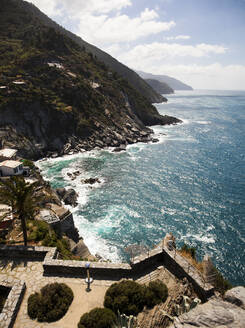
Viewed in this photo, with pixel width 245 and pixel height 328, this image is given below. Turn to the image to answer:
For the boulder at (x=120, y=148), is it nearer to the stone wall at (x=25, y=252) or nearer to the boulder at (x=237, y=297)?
the stone wall at (x=25, y=252)

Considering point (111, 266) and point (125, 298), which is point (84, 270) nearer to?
point (111, 266)

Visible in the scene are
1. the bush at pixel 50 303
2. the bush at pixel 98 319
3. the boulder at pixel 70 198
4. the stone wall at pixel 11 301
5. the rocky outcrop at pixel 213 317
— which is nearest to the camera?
the rocky outcrop at pixel 213 317

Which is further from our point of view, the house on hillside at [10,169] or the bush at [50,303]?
the house on hillside at [10,169]

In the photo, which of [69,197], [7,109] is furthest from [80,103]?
[69,197]

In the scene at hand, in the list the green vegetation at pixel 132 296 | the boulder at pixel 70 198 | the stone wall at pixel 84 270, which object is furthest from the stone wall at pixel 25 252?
the boulder at pixel 70 198

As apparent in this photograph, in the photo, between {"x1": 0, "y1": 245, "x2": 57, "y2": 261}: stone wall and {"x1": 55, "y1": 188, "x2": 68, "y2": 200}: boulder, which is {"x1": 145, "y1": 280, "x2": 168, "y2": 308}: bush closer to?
{"x1": 0, "y1": 245, "x2": 57, "y2": 261}: stone wall

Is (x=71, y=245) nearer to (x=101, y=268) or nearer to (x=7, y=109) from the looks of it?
(x=101, y=268)
